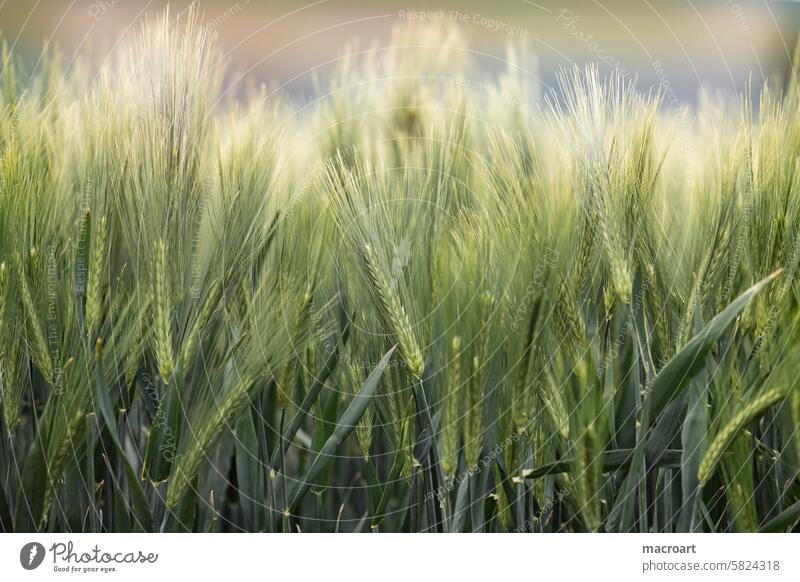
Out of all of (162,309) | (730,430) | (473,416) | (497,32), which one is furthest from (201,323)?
(730,430)

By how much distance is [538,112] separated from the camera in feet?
2.83

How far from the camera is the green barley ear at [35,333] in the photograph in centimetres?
82

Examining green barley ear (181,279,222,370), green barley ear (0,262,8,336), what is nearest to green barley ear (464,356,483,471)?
green barley ear (181,279,222,370)

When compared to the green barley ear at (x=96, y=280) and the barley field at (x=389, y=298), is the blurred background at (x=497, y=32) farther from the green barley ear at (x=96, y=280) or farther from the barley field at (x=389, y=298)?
the green barley ear at (x=96, y=280)

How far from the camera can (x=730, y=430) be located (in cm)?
78

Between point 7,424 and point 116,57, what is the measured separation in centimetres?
48

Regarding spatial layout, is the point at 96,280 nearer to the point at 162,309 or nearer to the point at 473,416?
the point at 162,309

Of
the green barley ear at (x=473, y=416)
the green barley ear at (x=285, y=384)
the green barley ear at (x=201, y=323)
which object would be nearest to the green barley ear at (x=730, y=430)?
the green barley ear at (x=473, y=416)

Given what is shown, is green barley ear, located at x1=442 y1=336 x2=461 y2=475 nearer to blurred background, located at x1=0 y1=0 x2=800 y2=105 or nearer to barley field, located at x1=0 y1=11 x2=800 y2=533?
barley field, located at x1=0 y1=11 x2=800 y2=533

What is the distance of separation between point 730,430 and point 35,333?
84 cm

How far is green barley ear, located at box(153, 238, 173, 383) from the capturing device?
2.54 ft

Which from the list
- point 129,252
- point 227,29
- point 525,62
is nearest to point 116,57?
point 227,29

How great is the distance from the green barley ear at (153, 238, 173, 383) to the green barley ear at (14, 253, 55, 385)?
0.15 meters
